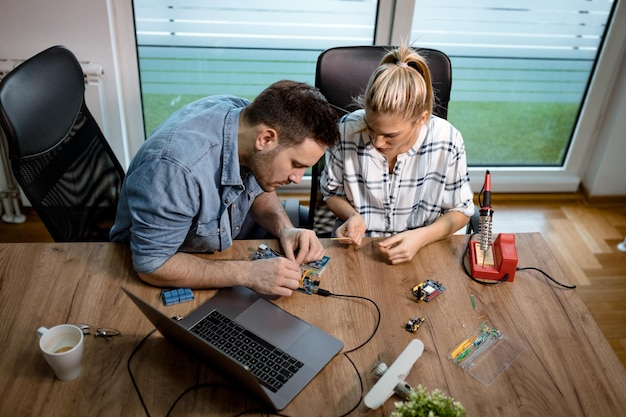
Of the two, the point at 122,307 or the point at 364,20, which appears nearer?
the point at 122,307

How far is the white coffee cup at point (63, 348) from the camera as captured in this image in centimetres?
111

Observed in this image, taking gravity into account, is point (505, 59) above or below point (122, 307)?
above

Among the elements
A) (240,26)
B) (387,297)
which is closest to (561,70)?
(240,26)

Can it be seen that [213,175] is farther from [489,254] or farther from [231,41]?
[231,41]

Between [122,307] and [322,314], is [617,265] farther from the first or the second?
[122,307]

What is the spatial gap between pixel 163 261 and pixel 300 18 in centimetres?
171

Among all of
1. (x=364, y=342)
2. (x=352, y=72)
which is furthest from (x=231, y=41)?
(x=364, y=342)

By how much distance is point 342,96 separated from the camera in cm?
180

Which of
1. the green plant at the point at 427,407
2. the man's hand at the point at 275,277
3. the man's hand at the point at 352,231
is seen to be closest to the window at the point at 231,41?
the man's hand at the point at 352,231

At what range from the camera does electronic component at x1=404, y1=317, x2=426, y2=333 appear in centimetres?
130

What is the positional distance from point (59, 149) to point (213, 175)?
0.54 meters

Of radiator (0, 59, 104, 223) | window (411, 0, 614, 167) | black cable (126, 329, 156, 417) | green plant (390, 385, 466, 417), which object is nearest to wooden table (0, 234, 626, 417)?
black cable (126, 329, 156, 417)

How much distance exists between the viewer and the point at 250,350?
4.07ft

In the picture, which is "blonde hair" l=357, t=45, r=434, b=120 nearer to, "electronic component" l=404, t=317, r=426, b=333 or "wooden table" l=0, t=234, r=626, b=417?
"wooden table" l=0, t=234, r=626, b=417
